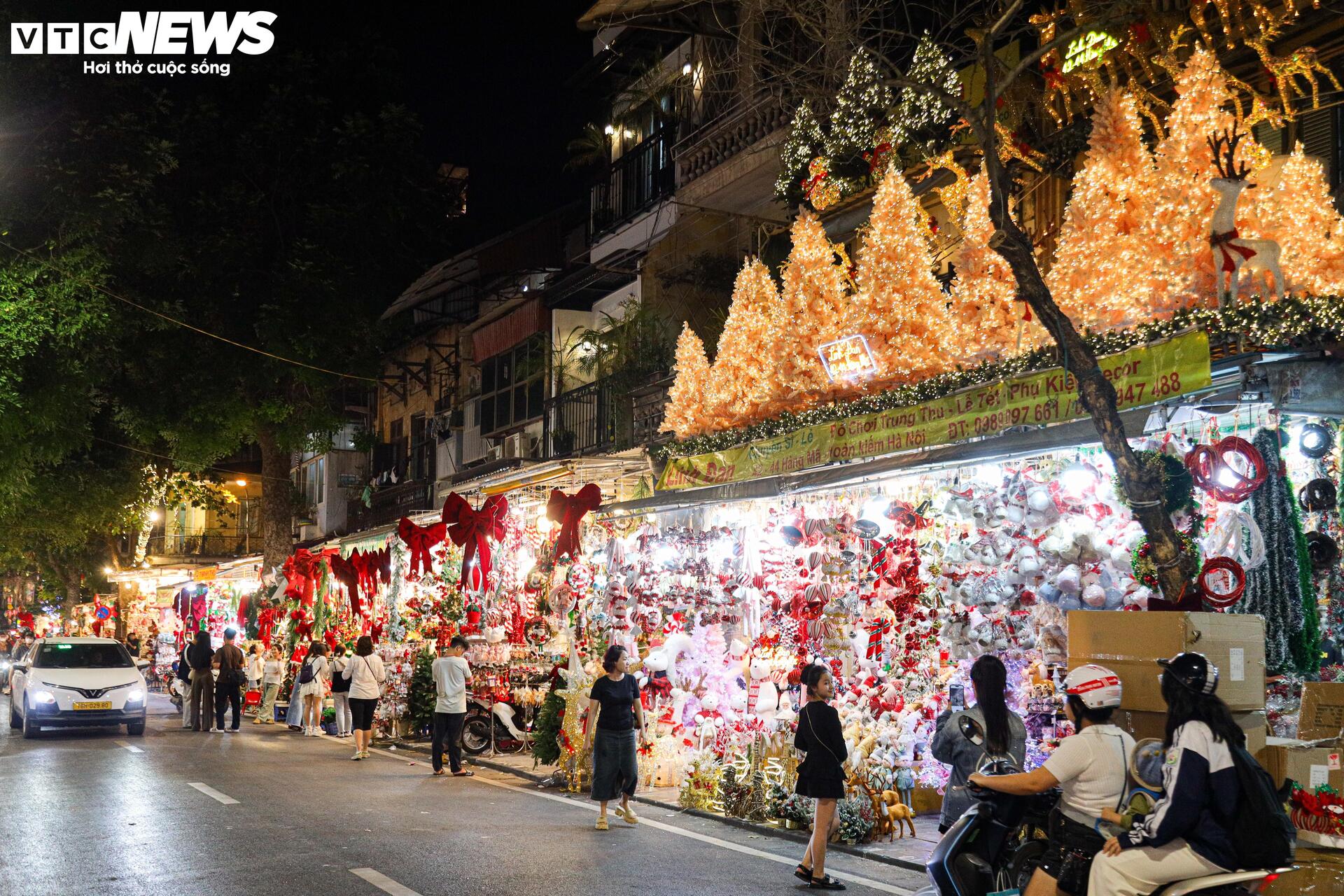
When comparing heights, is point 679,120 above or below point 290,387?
above

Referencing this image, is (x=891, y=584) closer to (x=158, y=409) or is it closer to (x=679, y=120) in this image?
(x=679, y=120)

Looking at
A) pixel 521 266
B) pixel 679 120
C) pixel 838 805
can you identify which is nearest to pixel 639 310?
pixel 679 120

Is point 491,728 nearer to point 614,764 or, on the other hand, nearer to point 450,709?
point 450,709

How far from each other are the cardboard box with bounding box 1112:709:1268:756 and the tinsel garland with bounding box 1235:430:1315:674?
2228mm

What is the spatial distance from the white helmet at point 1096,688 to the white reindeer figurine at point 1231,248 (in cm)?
496

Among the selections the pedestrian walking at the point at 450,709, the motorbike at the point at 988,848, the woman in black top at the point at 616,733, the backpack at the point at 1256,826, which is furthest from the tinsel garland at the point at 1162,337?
the pedestrian walking at the point at 450,709

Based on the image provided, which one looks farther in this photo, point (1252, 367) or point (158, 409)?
point (158, 409)

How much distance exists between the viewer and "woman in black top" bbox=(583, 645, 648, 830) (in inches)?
453

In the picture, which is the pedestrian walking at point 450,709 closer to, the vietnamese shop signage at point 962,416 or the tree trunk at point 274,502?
the vietnamese shop signage at point 962,416

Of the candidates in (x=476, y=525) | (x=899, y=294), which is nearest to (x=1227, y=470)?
(x=899, y=294)

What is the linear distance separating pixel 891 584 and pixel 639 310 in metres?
11.1

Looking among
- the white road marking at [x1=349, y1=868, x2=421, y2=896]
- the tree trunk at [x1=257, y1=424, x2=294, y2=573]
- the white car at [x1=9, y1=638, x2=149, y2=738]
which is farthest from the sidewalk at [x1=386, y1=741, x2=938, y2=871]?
the tree trunk at [x1=257, y1=424, x2=294, y2=573]

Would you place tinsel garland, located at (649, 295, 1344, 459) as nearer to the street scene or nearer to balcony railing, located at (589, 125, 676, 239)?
the street scene

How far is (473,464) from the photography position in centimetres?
2959
